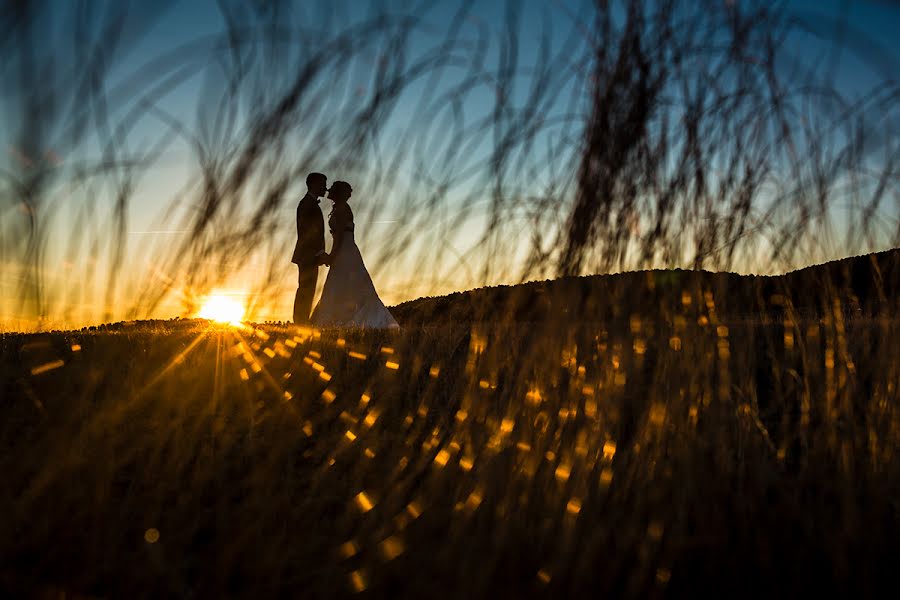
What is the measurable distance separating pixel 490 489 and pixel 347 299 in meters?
6.01

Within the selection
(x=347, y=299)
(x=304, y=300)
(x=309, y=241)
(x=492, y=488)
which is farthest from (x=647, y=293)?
(x=347, y=299)

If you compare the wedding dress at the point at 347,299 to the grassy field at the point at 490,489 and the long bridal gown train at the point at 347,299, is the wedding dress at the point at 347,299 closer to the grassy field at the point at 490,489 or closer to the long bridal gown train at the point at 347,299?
the long bridal gown train at the point at 347,299

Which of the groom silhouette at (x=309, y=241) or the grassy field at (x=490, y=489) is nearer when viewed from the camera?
the grassy field at (x=490, y=489)

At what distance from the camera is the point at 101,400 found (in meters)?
2.49

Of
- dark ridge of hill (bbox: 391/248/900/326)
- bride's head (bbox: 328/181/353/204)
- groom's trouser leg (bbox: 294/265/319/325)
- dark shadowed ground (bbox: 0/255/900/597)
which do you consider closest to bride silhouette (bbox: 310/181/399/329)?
groom's trouser leg (bbox: 294/265/319/325)

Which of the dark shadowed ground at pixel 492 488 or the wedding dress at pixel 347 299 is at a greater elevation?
the wedding dress at pixel 347 299

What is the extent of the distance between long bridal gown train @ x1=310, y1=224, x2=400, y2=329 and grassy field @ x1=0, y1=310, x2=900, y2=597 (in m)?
4.84

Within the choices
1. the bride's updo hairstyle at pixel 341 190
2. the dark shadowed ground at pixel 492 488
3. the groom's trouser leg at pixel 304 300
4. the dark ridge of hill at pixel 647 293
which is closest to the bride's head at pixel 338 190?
the bride's updo hairstyle at pixel 341 190

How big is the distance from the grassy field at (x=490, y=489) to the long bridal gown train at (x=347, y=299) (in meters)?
4.84

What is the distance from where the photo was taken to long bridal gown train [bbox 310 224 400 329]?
7.34m

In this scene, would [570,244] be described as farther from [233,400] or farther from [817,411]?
[233,400]

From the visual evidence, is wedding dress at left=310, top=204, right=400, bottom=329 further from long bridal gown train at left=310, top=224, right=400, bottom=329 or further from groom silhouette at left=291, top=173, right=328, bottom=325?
groom silhouette at left=291, top=173, right=328, bottom=325

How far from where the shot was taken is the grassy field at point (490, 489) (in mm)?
1281

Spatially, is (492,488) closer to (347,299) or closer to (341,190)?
(341,190)
